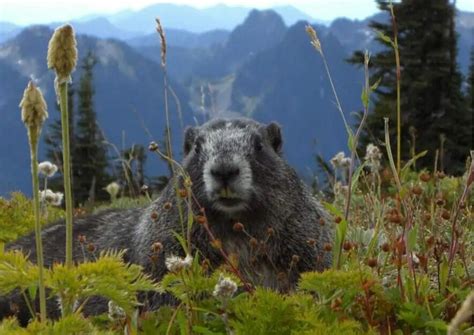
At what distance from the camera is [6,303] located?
5.89 meters

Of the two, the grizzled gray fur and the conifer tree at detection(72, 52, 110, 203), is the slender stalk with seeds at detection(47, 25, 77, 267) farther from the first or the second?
the conifer tree at detection(72, 52, 110, 203)

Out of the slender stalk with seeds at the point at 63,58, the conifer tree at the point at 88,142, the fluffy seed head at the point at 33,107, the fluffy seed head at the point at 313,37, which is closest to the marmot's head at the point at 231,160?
the fluffy seed head at the point at 313,37

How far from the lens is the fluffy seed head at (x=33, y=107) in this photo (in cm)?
212

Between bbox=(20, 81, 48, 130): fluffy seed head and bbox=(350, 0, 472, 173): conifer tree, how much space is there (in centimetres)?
3405

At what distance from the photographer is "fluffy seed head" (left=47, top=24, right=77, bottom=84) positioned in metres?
2.21

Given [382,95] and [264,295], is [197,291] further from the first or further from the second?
[382,95]

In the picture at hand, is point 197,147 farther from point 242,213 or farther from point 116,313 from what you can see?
point 116,313

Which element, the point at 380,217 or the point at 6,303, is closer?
the point at 380,217

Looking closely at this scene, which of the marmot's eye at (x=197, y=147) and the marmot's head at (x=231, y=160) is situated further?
the marmot's eye at (x=197, y=147)

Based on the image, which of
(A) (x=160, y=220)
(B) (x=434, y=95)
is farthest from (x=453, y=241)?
(B) (x=434, y=95)

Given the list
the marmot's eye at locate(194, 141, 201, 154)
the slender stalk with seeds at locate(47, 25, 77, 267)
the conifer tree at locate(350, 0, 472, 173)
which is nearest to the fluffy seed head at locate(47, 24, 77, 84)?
the slender stalk with seeds at locate(47, 25, 77, 267)

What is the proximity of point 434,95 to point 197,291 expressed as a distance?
3683 cm

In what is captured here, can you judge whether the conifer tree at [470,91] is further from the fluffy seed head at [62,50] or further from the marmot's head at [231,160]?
the fluffy seed head at [62,50]

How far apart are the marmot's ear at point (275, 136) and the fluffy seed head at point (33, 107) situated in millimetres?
4245
